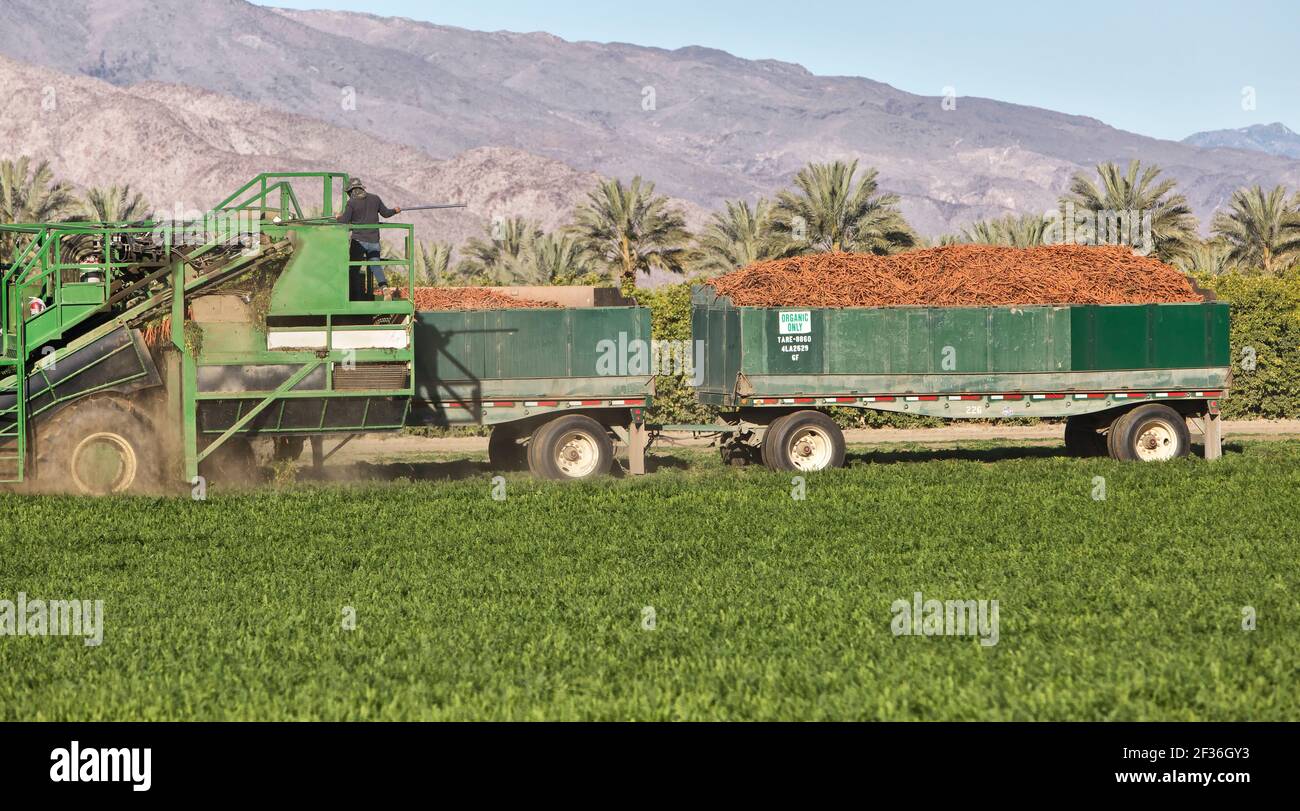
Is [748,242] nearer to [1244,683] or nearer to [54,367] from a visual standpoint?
[54,367]

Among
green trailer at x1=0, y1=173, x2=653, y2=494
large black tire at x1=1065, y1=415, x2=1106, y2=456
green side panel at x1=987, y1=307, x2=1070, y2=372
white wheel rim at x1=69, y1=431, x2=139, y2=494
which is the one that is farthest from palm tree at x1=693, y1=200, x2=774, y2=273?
white wheel rim at x1=69, y1=431, x2=139, y2=494

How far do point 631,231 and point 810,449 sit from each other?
3920 cm

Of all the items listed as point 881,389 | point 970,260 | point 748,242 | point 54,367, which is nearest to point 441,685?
point 54,367

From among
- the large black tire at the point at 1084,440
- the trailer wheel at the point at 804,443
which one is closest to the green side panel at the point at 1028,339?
the large black tire at the point at 1084,440

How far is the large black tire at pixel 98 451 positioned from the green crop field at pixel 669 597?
1.08 meters

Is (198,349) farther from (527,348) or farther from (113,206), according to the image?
(113,206)

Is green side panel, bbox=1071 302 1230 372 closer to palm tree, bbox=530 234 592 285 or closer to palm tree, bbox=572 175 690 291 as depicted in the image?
palm tree, bbox=572 175 690 291

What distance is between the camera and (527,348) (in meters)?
22.5

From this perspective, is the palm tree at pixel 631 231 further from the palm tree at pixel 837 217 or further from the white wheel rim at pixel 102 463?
the white wheel rim at pixel 102 463

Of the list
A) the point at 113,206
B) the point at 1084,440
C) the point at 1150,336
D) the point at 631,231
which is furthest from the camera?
the point at 631,231

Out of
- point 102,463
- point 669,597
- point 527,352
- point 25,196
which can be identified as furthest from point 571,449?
point 25,196

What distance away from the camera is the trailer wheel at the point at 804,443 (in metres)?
23.3
